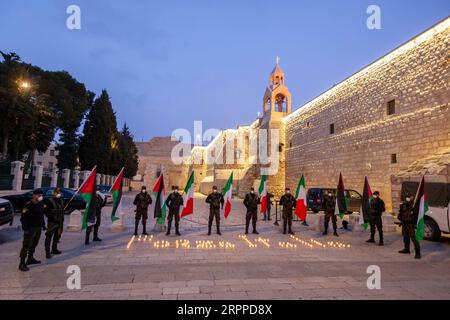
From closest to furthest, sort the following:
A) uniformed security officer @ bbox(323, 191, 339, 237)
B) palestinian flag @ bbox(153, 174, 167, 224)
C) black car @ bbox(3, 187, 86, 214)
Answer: palestinian flag @ bbox(153, 174, 167, 224) < uniformed security officer @ bbox(323, 191, 339, 237) < black car @ bbox(3, 187, 86, 214)

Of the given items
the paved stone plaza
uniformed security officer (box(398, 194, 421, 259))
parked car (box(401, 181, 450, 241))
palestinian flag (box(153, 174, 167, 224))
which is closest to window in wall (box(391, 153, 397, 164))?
parked car (box(401, 181, 450, 241))

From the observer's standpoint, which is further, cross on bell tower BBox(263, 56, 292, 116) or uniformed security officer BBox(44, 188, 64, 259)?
cross on bell tower BBox(263, 56, 292, 116)

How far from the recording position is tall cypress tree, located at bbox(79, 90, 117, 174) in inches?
1259

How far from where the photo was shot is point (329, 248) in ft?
26.4

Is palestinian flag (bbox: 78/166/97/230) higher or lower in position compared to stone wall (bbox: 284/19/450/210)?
lower

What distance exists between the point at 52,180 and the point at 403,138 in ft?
77.3

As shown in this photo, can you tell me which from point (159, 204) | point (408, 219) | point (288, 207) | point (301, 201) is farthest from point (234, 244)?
point (408, 219)

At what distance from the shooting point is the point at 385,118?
A: 651 inches

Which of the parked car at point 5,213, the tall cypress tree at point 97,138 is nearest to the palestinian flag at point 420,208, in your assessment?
the parked car at point 5,213

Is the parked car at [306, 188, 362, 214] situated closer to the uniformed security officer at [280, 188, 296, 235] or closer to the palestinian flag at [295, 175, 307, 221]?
the palestinian flag at [295, 175, 307, 221]

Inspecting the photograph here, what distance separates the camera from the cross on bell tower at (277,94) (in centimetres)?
3016

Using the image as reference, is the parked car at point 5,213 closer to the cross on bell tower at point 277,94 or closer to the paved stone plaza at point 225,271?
the paved stone plaza at point 225,271

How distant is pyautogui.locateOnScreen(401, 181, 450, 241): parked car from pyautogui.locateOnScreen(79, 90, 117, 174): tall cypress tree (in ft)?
104
